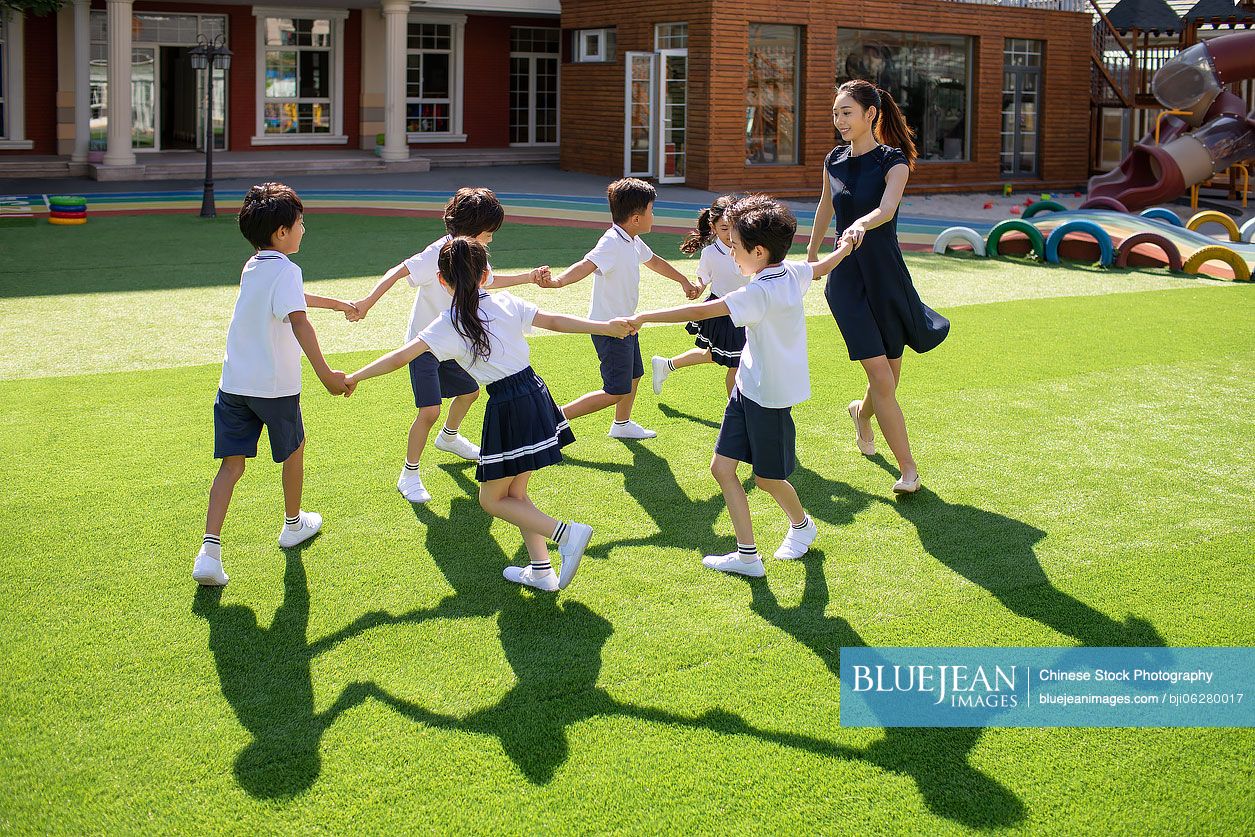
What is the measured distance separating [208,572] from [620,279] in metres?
2.75

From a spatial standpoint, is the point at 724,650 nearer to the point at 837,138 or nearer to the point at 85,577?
the point at 85,577

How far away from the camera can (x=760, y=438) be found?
16.0 feet

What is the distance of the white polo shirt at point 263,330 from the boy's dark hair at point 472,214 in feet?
2.62

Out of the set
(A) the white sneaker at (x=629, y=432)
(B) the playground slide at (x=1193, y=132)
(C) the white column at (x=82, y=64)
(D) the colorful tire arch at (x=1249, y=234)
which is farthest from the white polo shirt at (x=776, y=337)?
(C) the white column at (x=82, y=64)

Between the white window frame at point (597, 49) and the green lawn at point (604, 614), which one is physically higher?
the white window frame at point (597, 49)

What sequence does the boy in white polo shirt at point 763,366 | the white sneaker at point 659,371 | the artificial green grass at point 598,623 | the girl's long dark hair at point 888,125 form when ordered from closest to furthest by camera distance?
1. the artificial green grass at point 598,623
2. the boy in white polo shirt at point 763,366
3. the girl's long dark hair at point 888,125
4. the white sneaker at point 659,371

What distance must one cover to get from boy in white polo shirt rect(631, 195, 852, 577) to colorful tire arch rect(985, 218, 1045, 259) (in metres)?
10.1

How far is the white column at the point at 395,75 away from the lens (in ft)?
80.4

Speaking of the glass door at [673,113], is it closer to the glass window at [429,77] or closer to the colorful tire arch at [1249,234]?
the glass window at [429,77]

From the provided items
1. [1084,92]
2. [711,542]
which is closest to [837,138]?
[1084,92]

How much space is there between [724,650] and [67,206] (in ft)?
48.0

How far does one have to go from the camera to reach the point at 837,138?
920 inches
